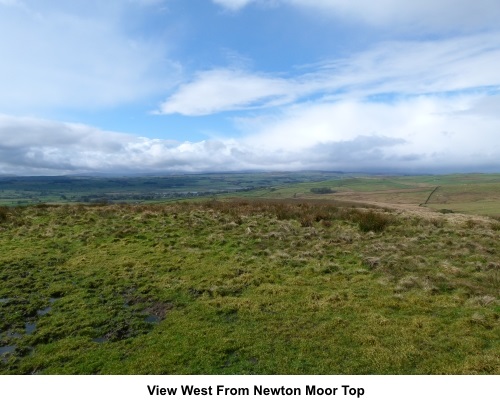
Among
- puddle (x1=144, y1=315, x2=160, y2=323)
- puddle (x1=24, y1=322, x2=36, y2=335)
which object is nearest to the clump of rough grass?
puddle (x1=144, y1=315, x2=160, y2=323)

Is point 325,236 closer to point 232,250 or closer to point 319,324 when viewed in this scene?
point 232,250

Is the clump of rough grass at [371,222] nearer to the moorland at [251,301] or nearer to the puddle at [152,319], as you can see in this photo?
the moorland at [251,301]

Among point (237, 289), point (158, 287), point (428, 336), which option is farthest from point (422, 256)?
point (158, 287)

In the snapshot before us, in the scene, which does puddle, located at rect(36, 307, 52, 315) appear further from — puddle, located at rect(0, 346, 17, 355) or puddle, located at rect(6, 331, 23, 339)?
puddle, located at rect(0, 346, 17, 355)

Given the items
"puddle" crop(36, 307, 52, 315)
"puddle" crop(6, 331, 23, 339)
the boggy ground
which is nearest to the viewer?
the boggy ground

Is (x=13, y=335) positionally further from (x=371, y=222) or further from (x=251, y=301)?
(x=371, y=222)

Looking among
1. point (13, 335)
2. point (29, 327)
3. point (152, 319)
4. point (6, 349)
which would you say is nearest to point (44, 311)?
point (29, 327)

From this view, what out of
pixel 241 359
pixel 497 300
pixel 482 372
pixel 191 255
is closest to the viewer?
pixel 482 372
